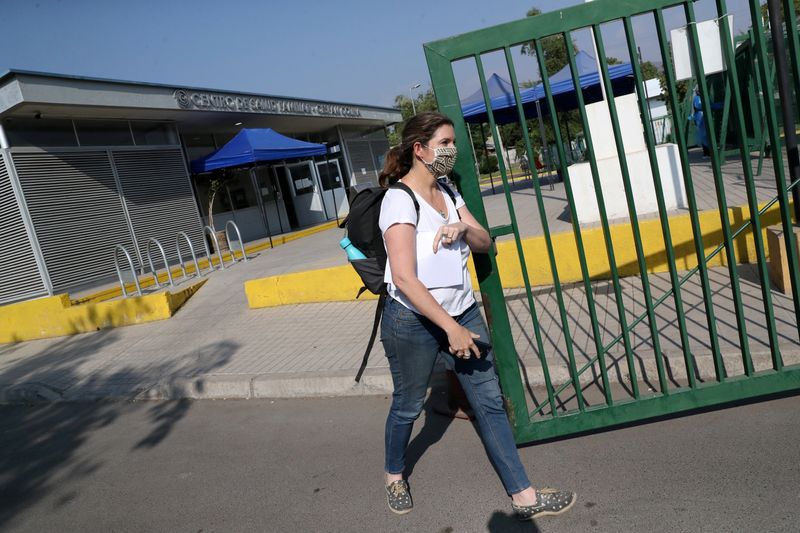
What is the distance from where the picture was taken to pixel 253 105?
1661 cm

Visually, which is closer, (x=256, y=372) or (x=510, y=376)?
(x=510, y=376)

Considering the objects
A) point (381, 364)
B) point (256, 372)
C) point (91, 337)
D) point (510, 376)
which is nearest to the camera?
point (510, 376)

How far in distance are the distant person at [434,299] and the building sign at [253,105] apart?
41.3 ft

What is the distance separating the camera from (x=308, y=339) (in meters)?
6.24

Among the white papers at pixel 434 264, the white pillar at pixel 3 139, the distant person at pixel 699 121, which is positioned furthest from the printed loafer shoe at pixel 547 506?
the distant person at pixel 699 121

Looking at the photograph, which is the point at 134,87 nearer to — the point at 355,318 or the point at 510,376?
the point at 355,318

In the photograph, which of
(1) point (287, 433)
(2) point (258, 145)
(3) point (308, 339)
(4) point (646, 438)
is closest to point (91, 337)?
(3) point (308, 339)

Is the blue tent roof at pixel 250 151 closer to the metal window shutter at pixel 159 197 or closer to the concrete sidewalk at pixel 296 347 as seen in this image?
the metal window shutter at pixel 159 197

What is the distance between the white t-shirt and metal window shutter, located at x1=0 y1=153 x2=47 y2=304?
11.2 metres

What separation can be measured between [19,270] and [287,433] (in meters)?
9.98

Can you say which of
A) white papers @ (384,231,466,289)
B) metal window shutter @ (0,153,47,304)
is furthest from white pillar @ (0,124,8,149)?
white papers @ (384,231,466,289)

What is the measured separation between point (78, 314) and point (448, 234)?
317 inches

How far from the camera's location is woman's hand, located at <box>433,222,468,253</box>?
99.7 inches

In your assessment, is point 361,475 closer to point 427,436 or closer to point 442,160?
point 427,436
